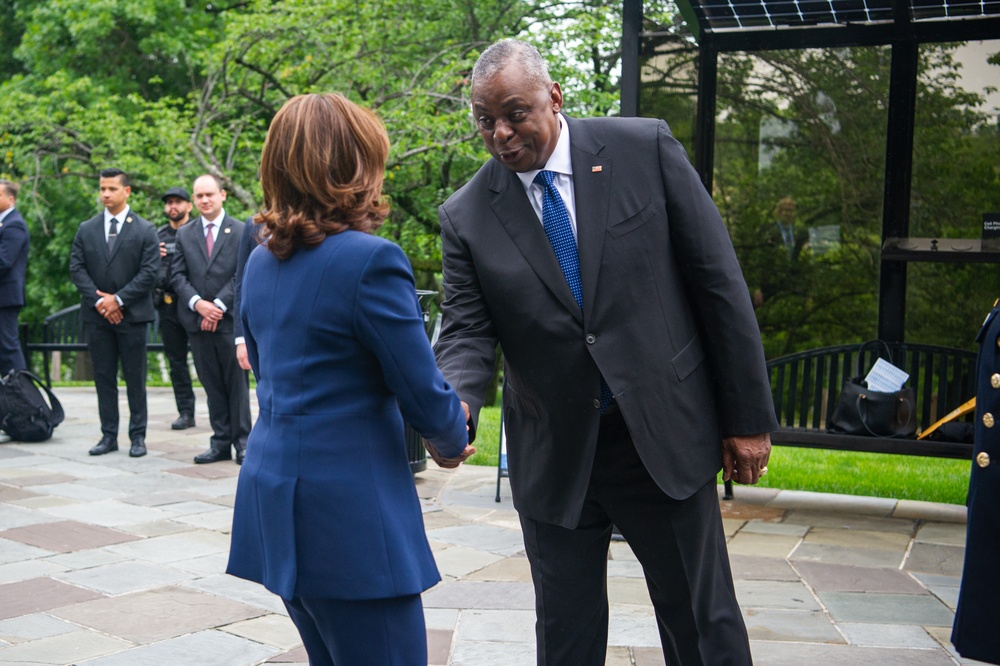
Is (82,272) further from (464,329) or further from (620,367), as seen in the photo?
(620,367)

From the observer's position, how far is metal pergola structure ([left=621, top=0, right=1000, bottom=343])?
21.2 ft

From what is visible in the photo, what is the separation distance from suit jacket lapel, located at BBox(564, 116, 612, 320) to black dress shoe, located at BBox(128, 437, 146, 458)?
20.8 feet

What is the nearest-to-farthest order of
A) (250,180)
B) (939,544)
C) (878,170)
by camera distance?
(939,544)
(878,170)
(250,180)

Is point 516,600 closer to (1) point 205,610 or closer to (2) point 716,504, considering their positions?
(1) point 205,610

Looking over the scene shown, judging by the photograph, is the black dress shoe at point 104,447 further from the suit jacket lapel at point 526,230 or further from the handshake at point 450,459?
the handshake at point 450,459

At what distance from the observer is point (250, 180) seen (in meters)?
16.6

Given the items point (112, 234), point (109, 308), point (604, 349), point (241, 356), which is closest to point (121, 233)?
point (112, 234)

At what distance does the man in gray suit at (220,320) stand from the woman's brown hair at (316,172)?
5934 mm

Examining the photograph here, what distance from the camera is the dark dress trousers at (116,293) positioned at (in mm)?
8438

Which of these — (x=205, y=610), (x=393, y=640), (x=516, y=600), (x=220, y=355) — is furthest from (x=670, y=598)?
(x=220, y=355)

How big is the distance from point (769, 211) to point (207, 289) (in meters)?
4.20

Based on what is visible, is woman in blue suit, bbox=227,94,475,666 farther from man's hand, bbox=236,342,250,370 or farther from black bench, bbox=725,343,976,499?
man's hand, bbox=236,342,250,370

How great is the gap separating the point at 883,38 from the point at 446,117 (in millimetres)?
7841

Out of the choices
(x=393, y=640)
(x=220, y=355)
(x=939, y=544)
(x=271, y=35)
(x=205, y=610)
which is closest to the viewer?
(x=393, y=640)
